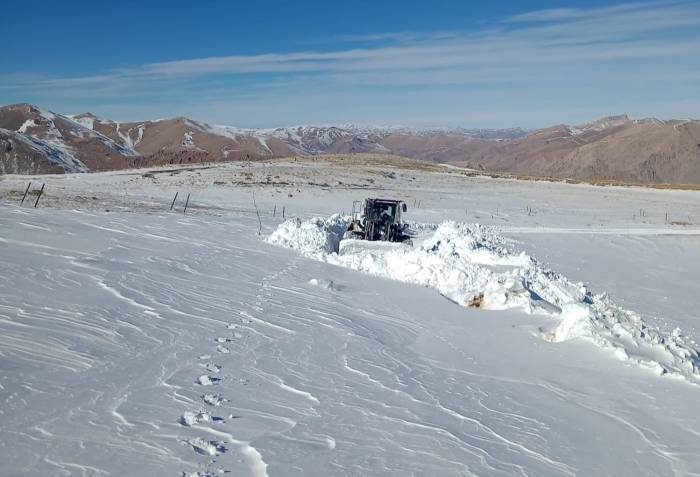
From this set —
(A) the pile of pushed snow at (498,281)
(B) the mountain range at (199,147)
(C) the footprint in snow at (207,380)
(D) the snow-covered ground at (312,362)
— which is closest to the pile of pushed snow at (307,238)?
(A) the pile of pushed snow at (498,281)

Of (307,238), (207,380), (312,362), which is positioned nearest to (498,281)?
(307,238)

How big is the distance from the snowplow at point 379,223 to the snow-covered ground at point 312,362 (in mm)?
2052

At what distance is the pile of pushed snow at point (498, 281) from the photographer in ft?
32.0

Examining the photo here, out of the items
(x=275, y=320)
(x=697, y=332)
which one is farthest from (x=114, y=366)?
(x=697, y=332)

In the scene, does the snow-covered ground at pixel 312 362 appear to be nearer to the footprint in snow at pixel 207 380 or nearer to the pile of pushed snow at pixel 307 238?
the footprint in snow at pixel 207 380

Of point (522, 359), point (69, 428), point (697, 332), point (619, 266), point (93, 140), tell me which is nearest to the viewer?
point (69, 428)

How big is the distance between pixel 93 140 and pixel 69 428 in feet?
479

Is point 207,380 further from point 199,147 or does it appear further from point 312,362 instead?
point 199,147

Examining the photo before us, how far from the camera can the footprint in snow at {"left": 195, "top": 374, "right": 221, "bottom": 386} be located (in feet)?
21.4

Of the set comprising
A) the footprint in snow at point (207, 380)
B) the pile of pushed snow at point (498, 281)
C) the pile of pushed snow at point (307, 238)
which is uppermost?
the pile of pushed snow at point (498, 281)

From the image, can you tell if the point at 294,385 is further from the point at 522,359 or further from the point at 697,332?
the point at 697,332

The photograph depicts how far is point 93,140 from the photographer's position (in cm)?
13812

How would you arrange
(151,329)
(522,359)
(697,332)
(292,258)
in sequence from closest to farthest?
(151,329) → (522,359) → (697,332) → (292,258)

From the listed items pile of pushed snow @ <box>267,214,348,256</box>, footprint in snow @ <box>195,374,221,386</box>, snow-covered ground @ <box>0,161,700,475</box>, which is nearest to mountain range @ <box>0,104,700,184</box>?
pile of pushed snow @ <box>267,214,348,256</box>
